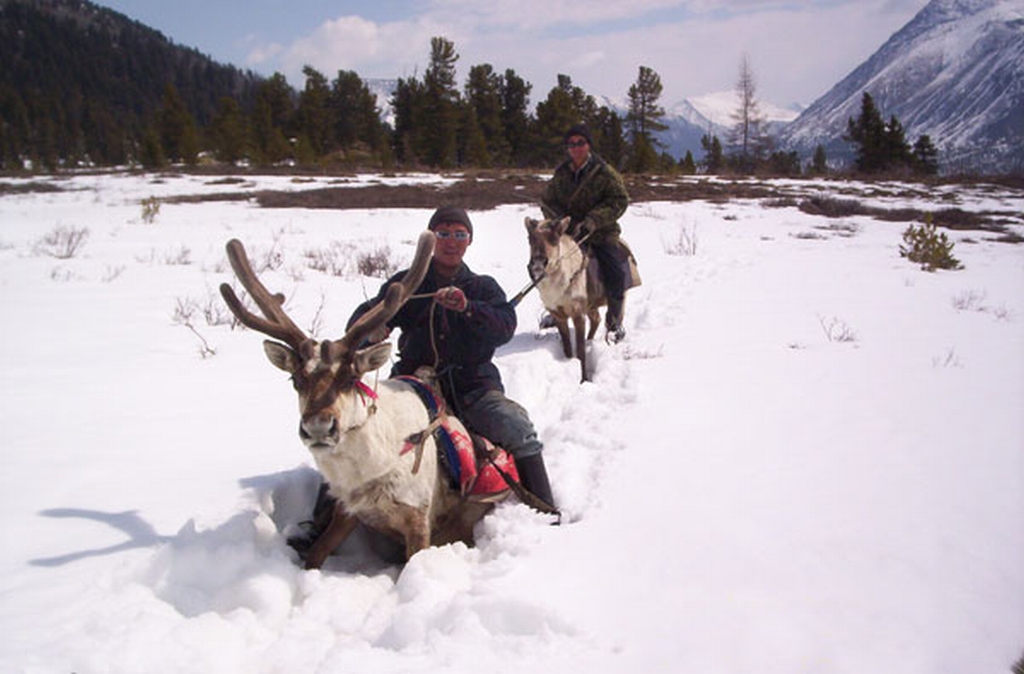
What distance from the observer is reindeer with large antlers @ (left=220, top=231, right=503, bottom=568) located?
2438mm

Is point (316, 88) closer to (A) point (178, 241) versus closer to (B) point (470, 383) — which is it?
(A) point (178, 241)

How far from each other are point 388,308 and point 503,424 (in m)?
1.21

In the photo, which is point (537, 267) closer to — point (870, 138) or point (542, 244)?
point (542, 244)

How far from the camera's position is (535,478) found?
11.4ft

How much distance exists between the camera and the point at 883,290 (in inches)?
321

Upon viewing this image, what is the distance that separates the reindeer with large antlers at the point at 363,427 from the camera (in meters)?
2.44

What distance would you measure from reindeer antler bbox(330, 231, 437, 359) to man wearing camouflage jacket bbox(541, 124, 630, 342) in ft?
13.3

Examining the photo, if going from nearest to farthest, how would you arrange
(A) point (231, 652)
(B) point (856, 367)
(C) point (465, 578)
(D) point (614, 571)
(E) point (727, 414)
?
(A) point (231, 652) < (D) point (614, 571) < (C) point (465, 578) < (E) point (727, 414) < (B) point (856, 367)

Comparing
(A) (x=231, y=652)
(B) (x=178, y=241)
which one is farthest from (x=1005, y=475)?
(B) (x=178, y=241)

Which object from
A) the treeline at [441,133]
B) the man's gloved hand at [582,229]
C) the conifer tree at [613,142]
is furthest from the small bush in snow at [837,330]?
the conifer tree at [613,142]

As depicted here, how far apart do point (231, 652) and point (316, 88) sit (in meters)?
64.4

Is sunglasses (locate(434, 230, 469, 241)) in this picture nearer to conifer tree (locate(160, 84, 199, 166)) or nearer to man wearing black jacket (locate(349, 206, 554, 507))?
man wearing black jacket (locate(349, 206, 554, 507))

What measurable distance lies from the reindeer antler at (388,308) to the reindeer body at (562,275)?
3164 millimetres

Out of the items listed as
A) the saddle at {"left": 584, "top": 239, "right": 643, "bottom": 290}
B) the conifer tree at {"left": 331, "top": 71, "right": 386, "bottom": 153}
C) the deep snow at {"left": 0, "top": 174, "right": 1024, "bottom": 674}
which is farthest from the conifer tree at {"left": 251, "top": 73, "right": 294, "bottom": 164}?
the saddle at {"left": 584, "top": 239, "right": 643, "bottom": 290}
